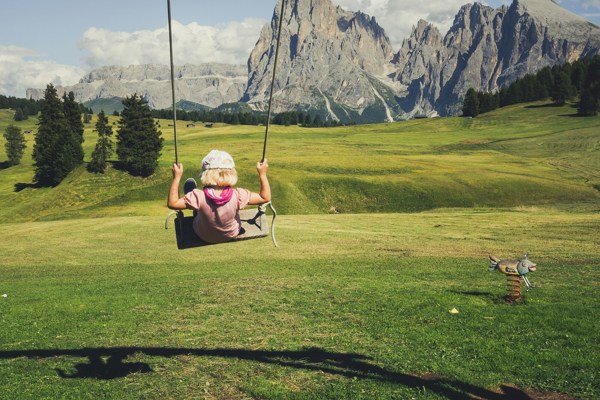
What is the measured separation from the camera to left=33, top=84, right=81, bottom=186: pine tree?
91.1 m

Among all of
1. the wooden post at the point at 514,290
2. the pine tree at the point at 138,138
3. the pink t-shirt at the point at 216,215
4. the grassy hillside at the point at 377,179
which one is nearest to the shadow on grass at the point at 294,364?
the pink t-shirt at the point at 216,215

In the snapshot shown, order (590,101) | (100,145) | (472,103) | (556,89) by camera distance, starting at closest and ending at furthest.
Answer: (100,145)
(590,101)
(556,89)
(472,103)

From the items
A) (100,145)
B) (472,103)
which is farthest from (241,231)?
(472,103)

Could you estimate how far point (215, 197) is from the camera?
36.3 ft

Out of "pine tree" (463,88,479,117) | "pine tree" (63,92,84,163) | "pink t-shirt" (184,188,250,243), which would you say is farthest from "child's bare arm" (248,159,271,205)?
"pine tree" (463,88,479,117)

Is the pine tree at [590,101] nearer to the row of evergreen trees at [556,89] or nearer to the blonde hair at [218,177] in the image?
the row of evergreen trees at [556,89]

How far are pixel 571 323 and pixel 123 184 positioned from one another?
78570 mm

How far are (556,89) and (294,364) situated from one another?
188976 mm

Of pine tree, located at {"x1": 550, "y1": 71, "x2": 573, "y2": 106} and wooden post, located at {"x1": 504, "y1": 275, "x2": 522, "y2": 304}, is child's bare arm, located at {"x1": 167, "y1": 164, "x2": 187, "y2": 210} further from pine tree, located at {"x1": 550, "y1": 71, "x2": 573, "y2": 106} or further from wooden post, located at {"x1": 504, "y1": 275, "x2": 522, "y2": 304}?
pine tree, located at {"x1": 550, "y1": 71, "x2": 573, "y2": 106}

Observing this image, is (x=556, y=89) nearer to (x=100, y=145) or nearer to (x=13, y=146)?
(x=100, y=145)

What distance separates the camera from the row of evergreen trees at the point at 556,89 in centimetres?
16138

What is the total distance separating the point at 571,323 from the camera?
17594 millimetres

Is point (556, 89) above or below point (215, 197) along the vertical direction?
above

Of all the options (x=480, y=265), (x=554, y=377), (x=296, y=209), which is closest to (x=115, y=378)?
(x=554, y=377)
